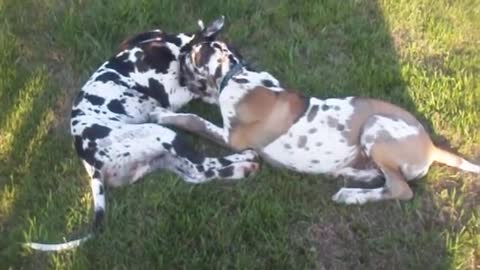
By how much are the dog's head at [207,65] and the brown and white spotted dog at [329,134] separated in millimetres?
20

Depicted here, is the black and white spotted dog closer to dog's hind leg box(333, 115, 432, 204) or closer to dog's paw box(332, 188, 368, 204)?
dog's paw box(332, 188, 368, 204)

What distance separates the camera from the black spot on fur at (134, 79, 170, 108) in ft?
19.2

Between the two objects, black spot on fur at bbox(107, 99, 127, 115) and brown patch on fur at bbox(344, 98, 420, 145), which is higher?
brown patch on fur at bbox(344, 98, 420, 145)

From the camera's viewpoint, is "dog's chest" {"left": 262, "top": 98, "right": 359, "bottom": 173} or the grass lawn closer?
the grass lawn

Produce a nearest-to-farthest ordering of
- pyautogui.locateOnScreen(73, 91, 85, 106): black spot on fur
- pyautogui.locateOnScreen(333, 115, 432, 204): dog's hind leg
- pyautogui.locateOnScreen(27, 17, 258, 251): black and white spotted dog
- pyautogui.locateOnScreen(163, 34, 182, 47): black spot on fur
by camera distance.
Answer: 1. pyautogui.locateOnScreen(333, 115, 432, 204): dog's hind leg
2. pyautogui.locateOnScreen(27, 17, 258, 251): black and white spotted dog
3. pyautogui.locateOnScreen(73, 91, 85, 106): black spot on fur
4. pyautogui.locateOnScreen(163, 34, 182, 47): black spot on fur

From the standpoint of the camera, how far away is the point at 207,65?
5.62 metres

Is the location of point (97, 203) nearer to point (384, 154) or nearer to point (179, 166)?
point (179, 166)

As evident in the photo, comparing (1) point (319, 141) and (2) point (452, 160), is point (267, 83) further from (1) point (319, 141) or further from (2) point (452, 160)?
(2) point (452, 160)

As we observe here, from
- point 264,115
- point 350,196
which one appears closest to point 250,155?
point 264,115

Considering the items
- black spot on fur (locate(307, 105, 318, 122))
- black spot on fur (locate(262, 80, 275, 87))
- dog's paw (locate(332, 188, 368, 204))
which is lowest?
dog's paw (locate(332, 188, 368, 204))

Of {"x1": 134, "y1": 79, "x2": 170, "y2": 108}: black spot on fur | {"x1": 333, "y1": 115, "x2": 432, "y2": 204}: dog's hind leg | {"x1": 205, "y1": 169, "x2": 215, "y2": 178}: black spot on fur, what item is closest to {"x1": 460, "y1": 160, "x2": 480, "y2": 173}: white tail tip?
{"x1": 333, "y1": 115, "x2": 432, "y2": 204}: dog's hind leg

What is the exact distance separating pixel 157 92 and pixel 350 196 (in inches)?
58.9

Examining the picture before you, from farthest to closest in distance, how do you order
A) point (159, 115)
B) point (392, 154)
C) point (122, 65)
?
point (122, 65), point (159, 115), point (392, 154)

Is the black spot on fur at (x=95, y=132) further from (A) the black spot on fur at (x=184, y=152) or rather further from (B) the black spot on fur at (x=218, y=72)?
(B) the black spot on fur at (x=218, y=72)
